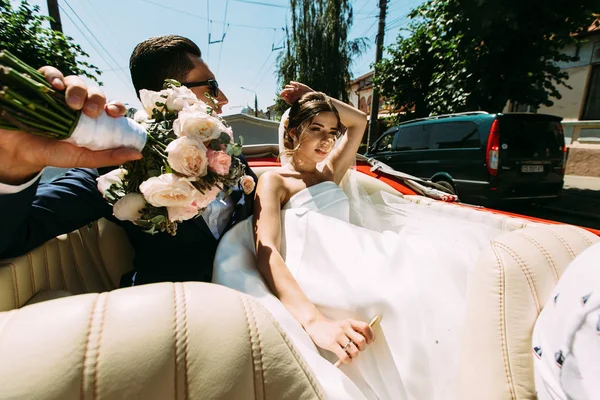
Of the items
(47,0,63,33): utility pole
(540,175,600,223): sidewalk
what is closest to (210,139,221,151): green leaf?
(540,175,600,223): sidewalk

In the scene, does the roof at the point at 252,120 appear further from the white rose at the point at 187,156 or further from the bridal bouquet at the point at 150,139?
the white rose at the point at 187,156

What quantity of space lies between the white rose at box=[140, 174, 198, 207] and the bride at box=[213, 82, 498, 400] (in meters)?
0.46

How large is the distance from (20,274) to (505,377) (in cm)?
152

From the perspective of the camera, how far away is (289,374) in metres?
0.61

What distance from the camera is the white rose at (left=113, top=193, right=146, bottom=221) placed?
3.34 feet

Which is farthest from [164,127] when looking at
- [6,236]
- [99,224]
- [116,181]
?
[99,224]

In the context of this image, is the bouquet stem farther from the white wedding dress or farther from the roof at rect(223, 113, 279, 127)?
the roof at rect(223, 113, 279, 127)

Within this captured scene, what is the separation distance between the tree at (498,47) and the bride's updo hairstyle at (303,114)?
4.54 metres

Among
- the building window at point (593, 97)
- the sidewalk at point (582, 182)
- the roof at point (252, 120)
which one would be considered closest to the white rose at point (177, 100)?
the roof at point (252, 120)

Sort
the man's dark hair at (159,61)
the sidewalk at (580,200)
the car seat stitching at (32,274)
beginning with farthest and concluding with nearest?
the sidewalk at (580,200) → the man's dark hair at (159,61) → the car seat stitching at (32,274)

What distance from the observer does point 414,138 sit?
6.73m

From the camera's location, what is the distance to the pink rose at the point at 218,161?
1.04 meters

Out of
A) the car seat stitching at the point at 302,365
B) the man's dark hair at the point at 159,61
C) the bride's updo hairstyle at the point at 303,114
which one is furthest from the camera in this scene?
the bride's updo hairstyle at the point at 303,114

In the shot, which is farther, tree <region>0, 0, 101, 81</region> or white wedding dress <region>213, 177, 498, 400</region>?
tree <region>0, 0, 101, 81</region>
